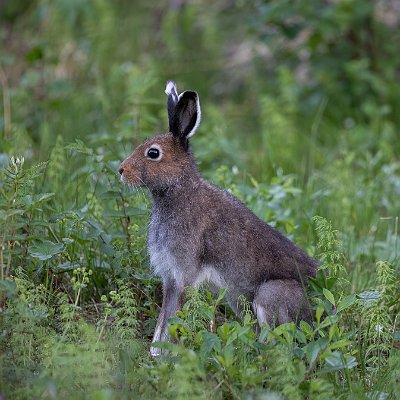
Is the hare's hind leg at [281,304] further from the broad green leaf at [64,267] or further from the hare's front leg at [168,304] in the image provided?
the broad green leaf at [64,267]

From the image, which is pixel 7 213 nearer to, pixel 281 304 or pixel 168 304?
pixel 168 304

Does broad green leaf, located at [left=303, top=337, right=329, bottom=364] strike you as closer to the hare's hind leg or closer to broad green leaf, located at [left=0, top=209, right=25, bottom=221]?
the hare's hind leg

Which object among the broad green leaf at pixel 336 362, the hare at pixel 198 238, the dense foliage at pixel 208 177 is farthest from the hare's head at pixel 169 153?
the broad green leaf at pixel 336 362

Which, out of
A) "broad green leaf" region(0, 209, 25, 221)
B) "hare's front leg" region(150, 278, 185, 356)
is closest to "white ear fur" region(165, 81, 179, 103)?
"hare's front leg" region(150, 278, 185, 356)

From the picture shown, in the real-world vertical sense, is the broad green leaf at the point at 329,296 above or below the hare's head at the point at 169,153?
below

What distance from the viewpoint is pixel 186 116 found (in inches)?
241

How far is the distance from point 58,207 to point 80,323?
1664mm

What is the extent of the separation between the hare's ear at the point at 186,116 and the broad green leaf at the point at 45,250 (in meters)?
1.11

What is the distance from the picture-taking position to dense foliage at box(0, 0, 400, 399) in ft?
16.0

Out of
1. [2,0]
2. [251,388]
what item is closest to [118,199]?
[251,388]

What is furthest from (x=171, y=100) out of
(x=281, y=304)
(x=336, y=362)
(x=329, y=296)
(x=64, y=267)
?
(x=336, y=362)

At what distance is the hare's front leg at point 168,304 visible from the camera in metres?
5.70

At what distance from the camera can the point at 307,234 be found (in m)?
7.23

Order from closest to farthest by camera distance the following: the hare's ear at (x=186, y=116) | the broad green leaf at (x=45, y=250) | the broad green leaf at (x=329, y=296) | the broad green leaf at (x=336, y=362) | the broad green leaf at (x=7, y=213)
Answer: the broad green leaf at (x=336, y=362) < the broad green leaf at (x=7, y=213) < the broad green leaf at (x=329, y=296) < the broad green leaf at (x=45, y=250) < the hare's ear at (x=186, y=116)
